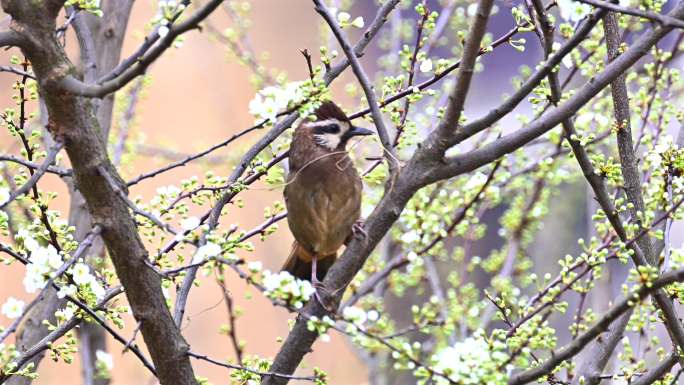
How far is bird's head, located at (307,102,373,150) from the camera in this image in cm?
367

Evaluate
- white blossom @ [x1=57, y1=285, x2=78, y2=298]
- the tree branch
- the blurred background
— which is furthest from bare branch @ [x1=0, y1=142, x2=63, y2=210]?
the blurred background

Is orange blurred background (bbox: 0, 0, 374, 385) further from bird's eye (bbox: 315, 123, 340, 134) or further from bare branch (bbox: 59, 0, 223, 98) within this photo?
bare branch (bbox: 59, 0, 223, 98)

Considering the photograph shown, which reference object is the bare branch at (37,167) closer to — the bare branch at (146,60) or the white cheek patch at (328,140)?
the bare branch at (146,60)

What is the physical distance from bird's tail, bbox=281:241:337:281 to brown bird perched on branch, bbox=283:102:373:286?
0.05 meters

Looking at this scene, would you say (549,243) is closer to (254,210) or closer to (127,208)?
(254,210)

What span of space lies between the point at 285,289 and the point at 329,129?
5.34ft

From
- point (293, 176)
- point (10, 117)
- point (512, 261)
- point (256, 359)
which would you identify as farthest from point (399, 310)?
point (10, 117)

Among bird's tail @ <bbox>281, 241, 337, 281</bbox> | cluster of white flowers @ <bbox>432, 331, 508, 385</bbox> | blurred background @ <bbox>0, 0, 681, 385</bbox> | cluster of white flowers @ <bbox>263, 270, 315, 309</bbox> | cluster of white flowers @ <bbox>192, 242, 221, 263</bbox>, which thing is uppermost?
blurred background @ <bbox>0, 0, 681, 385</bbox>

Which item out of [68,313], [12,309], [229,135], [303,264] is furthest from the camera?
[229,135]

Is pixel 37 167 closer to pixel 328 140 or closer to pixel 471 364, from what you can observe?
pixel 471 364

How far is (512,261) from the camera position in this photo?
5.38 meters

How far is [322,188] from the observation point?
365 centimetres

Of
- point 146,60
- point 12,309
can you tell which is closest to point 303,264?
→ point 12,309

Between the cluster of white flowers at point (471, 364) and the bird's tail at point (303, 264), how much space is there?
1.62 m
